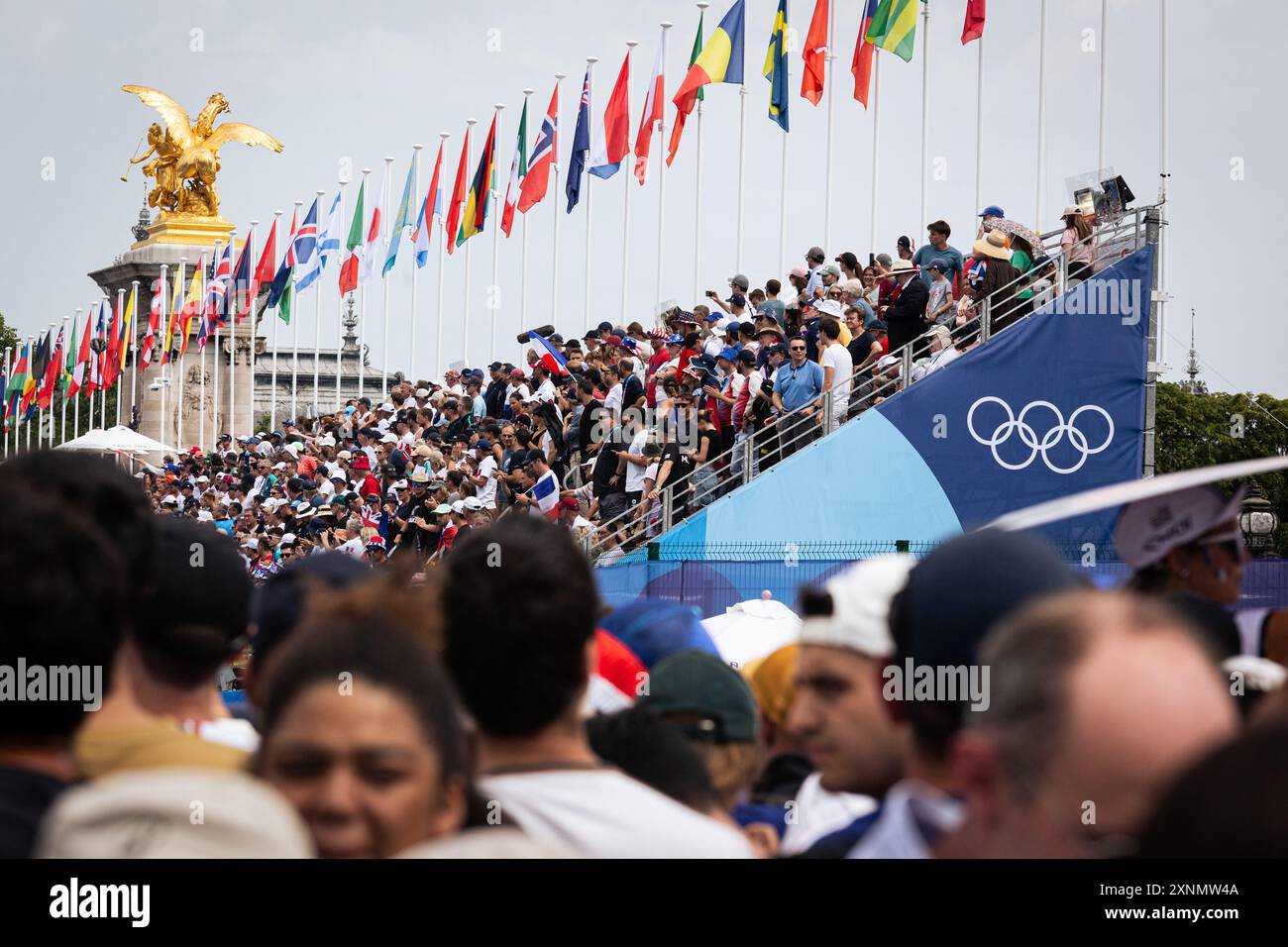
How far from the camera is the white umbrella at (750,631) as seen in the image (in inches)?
364

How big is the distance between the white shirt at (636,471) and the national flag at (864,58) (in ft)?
27.7

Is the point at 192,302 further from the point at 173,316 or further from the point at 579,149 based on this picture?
the point at 579,149

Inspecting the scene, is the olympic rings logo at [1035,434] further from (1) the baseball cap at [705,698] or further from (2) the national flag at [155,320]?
(2) the national flag at [155,320]

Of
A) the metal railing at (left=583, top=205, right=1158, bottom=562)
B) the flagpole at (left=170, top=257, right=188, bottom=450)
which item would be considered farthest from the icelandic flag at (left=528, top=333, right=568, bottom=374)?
the flagpole at (left=170, top=257, right=188, bottom=450)

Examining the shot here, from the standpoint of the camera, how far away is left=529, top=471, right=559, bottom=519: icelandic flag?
18.9 m

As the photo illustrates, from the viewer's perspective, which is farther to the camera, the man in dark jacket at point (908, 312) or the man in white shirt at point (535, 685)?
the man in dark jacket at point (908, 312)

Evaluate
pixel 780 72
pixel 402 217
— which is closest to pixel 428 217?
pixel 402 217

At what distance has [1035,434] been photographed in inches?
798

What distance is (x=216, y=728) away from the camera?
4.03 metres

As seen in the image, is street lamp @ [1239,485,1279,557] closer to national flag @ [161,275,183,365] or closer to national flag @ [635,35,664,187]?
national flag @ [635,35,664,187]

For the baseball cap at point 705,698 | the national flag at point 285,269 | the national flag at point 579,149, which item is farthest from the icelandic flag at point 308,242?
the baseball cap at point 705,698
